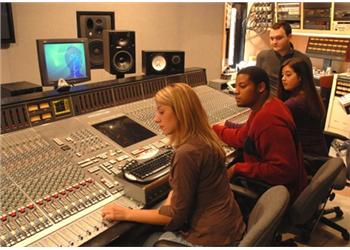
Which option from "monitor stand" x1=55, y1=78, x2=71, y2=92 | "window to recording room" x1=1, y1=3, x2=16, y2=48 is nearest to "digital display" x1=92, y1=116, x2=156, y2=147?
"monitor stand" x1=55, y1=78, x2=71, y2=92

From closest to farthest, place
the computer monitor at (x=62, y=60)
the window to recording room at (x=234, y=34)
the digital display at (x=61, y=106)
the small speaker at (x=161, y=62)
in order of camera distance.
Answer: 1. the digital display at (x=61, y=106)
2. the computer monitor at (x=62, y=60)
3. the small speaker at (x=161, y=62)
4. the window to recording room at (x=234, y=34)

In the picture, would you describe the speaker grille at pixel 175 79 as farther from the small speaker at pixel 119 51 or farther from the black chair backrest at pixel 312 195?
the black chair backrest at pixel 312 195

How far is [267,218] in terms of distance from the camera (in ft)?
3.51

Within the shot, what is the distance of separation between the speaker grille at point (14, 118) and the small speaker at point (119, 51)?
2.83ft

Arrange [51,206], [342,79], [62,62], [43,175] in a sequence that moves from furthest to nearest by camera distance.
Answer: [342,79] < [62,62] < [43,175] < [51,206]

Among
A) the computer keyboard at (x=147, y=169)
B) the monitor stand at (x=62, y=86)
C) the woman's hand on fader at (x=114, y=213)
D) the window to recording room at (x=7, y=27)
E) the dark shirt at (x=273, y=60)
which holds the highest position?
the window to recording room at (x=7, y=27)

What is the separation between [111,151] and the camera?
1.60 m

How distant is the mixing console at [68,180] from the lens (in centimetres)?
112

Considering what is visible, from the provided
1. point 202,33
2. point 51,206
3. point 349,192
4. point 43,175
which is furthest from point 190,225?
point 202,33

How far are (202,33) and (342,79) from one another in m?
1.73

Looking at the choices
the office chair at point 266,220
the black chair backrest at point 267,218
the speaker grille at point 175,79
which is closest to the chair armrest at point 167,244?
the office chair at point 266,220

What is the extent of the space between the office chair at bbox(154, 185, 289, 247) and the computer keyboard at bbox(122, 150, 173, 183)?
0.26 meters

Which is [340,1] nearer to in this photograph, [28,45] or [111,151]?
[111,151]

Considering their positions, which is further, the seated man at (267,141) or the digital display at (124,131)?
the digital display at (124,131)
